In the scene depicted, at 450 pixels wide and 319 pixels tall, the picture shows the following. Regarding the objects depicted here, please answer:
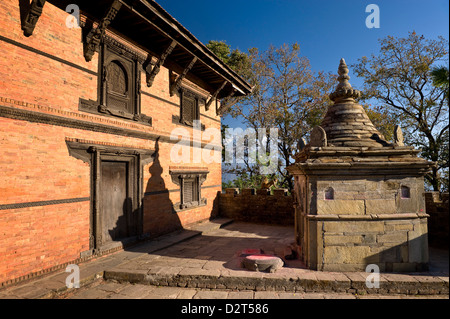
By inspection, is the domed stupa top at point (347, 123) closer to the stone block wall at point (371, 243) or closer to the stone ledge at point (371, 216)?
the stone ledge at point (371, 216)

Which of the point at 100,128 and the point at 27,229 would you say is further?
the point at 100,128

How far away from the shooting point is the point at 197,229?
9.95 metres

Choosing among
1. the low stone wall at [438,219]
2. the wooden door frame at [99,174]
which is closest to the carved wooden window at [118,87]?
the wooden door frame at [99,174]

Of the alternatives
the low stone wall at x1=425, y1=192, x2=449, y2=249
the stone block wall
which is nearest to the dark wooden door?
the stone block wall

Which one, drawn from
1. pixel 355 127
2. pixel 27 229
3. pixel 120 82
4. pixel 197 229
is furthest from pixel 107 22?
pixel 197 229

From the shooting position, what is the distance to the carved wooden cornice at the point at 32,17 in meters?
5.09

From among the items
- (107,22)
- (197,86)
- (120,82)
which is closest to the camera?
(107,22)

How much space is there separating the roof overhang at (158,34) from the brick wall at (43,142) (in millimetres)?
1009

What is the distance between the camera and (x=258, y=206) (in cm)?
1215

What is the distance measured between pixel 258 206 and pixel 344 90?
7325mm

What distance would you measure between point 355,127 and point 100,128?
6.81 metres

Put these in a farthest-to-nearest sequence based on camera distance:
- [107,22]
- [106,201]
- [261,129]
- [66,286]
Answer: [261,129], [106,201], [107,22], [66,286]

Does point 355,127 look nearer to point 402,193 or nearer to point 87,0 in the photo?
point 402,193
